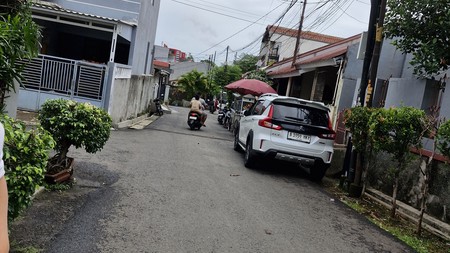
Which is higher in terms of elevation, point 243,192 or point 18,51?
point 18,51

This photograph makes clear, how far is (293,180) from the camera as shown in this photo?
31.0 ft

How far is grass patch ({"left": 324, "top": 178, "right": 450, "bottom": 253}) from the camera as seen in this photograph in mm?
5796

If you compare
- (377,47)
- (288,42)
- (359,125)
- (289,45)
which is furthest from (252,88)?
(288,42)

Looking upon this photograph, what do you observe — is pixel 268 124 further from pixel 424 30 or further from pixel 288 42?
pixel 288 42

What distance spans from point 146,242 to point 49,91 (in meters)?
11.0

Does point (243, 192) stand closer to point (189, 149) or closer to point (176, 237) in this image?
point (176, 237)

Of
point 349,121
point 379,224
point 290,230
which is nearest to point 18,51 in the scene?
point 290,230

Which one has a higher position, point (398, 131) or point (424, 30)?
point (424, 30)

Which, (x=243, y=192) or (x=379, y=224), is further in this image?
(x=243, y=192)

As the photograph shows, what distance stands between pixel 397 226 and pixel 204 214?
10.5ft

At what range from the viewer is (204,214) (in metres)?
5.84

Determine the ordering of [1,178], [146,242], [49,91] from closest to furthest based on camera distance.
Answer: [1,178], [146,242], [49,91]

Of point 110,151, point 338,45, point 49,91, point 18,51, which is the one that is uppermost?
point 338,45

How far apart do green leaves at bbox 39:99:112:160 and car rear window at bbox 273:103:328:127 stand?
429 centimetres
